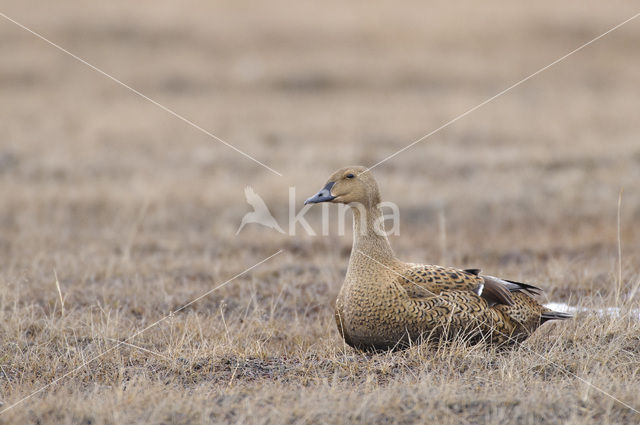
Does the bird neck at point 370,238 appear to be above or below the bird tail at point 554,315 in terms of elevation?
above

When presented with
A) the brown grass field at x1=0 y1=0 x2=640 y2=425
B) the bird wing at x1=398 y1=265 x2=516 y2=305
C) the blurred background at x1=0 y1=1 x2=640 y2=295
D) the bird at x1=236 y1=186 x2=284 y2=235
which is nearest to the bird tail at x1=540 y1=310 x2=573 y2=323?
the brown grass field at x1=0 y1=0 x2=640 y2=425

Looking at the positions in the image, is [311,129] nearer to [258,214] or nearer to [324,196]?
[258,214]

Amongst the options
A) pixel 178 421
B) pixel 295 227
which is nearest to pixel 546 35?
pixel 295 227

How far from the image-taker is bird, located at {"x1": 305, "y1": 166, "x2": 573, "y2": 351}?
5551 millimetres

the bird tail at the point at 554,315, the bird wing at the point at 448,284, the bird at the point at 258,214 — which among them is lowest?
the bird tail at the point at 554,315

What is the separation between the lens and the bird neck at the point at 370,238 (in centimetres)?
582

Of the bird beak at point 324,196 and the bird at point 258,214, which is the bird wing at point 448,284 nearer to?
the bird beak at point 324,196

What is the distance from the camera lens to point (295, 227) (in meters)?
10.7

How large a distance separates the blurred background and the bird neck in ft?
6.28

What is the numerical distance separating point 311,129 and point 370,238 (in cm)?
997

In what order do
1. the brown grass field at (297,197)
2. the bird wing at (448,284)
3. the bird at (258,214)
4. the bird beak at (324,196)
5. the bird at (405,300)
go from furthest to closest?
the bird at (258,214) < the bird beak at (324,196) < the bird wing at (448,284) < the bird at (405,300) < the brown grass field at (297,197)

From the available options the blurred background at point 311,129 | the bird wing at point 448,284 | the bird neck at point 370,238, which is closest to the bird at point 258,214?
the blurred background at point 311,129

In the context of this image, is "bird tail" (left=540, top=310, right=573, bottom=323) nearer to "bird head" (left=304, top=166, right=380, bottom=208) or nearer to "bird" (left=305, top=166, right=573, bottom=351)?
"bird" (left=305, top=166, right=573, bottom=351)

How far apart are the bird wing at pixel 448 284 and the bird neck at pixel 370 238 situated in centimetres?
21
